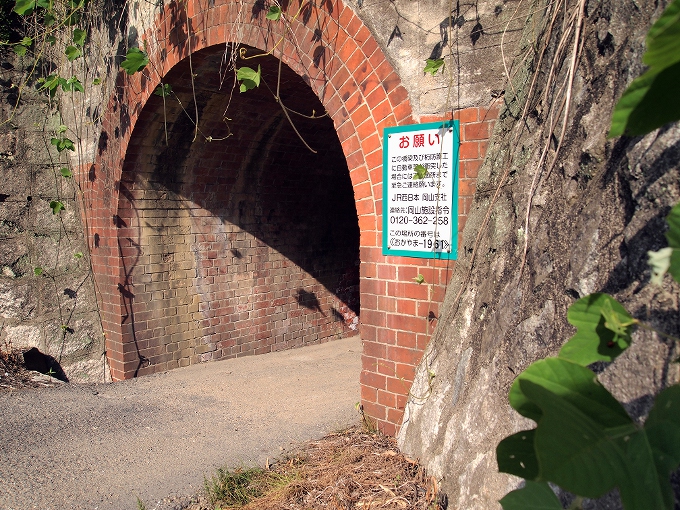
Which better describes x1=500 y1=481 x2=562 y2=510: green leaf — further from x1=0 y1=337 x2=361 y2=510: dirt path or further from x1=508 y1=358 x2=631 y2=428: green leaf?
x1=0 y1=337 x2=361 y2=510: dirt path

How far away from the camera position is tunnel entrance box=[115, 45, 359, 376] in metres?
5.95

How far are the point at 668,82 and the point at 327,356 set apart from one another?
6874mm

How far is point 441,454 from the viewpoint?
289 centimetres

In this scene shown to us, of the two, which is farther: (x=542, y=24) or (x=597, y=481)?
(x=542, y=24)

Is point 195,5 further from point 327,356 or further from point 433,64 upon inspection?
point 327,356

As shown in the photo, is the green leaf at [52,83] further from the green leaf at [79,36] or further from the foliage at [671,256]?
the foliage at [671,256]

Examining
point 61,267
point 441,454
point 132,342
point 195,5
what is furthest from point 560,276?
point 61,267

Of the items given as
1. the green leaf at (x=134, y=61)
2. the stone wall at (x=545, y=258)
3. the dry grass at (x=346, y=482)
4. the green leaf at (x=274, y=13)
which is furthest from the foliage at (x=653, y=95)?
the green leaf at (x=134, y=61)

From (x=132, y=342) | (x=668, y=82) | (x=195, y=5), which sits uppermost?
(x=195, y=5)

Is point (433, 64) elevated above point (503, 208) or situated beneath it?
elevated above

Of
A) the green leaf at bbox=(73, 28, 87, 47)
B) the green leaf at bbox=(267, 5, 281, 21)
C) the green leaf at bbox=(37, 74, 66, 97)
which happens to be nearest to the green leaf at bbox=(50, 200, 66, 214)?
the green leaf at bbox=(37, 74, 66, 97)

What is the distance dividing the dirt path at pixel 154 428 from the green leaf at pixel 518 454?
3120mm

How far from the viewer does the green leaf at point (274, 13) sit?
164 inches

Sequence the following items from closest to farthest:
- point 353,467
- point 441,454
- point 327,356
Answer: point 441,454 < point 353,467 < point 327,356
